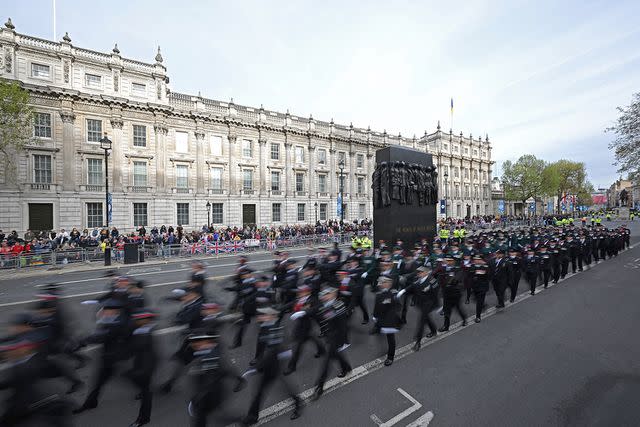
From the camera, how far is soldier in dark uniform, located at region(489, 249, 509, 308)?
877cm

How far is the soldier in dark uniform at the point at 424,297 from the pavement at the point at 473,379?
339 millimetres

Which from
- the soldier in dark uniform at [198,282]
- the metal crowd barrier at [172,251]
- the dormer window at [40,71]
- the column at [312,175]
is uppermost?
the dormer window at [40,71]

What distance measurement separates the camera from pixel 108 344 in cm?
453

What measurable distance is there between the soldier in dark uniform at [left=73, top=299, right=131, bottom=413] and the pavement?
250 millimetres

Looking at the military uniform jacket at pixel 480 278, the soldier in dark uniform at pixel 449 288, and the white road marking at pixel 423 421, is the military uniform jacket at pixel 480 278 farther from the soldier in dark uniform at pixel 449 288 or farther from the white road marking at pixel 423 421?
the white road marking at pixel 423 421

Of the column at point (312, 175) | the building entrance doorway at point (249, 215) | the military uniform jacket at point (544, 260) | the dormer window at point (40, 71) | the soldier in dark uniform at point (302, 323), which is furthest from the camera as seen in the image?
the column at point (312, 175)

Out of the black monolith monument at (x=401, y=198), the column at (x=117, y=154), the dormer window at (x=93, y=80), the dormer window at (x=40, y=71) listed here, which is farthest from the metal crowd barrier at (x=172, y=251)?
the dormer window at (x=40, y=71)

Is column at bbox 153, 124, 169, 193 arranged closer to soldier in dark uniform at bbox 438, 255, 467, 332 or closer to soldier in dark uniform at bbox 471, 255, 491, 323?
soldier in dark uniform at bbox 438, 255, 467, 332

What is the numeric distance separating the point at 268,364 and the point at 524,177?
69.4 metres

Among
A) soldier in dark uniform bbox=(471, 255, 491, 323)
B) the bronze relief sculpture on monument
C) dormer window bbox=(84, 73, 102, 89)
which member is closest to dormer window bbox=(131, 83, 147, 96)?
dormer window bbox=(84, 73, 102, 89)

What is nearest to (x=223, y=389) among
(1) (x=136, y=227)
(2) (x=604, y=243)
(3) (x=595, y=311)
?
(3) (x=595, y=311)

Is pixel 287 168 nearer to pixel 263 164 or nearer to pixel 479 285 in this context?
pixel 263 164

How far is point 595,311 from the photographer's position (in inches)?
339

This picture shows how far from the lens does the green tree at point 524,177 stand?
57997 mm
